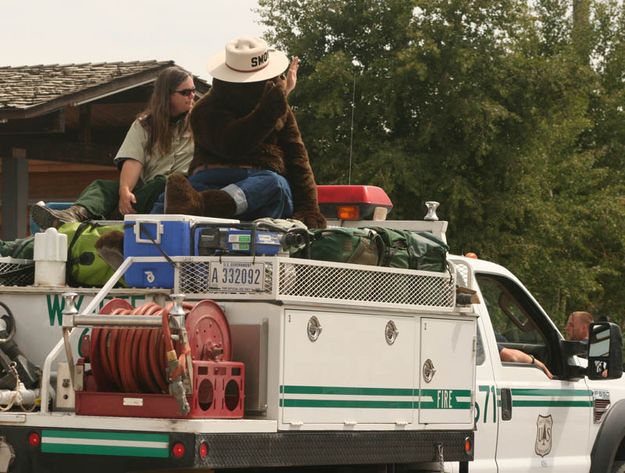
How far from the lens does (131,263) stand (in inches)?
245

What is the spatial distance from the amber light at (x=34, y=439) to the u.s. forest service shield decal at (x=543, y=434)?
3.31m

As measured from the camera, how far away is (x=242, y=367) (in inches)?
227

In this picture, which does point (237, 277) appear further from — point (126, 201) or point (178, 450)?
point (126, 201)

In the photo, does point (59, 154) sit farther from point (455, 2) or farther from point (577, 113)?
point (577, 113)

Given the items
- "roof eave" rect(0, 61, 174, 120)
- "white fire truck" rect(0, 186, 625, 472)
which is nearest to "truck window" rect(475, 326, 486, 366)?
"white fire truck" rect(0, 186, 625, 472)

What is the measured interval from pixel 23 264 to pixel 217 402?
1.82m

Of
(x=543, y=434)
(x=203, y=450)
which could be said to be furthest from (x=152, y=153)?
(x=203, y=450)

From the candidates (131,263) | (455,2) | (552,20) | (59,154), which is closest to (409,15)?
(455,2)

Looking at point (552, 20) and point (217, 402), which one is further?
point (552, 20)

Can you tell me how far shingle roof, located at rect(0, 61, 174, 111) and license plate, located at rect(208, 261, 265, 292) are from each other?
29.0 ft

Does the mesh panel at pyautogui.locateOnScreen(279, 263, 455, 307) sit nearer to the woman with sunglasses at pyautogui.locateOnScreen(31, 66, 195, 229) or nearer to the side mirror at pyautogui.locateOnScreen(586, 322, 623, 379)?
the side mirror at pyautogui.locateOnScreen(586, 322, 623, 379)

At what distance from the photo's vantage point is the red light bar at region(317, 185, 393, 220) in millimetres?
8344

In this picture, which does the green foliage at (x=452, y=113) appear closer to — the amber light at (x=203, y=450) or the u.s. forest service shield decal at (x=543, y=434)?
the u.s. forest service shield decal at (x=543, y=434)

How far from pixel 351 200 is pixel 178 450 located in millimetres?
3230
